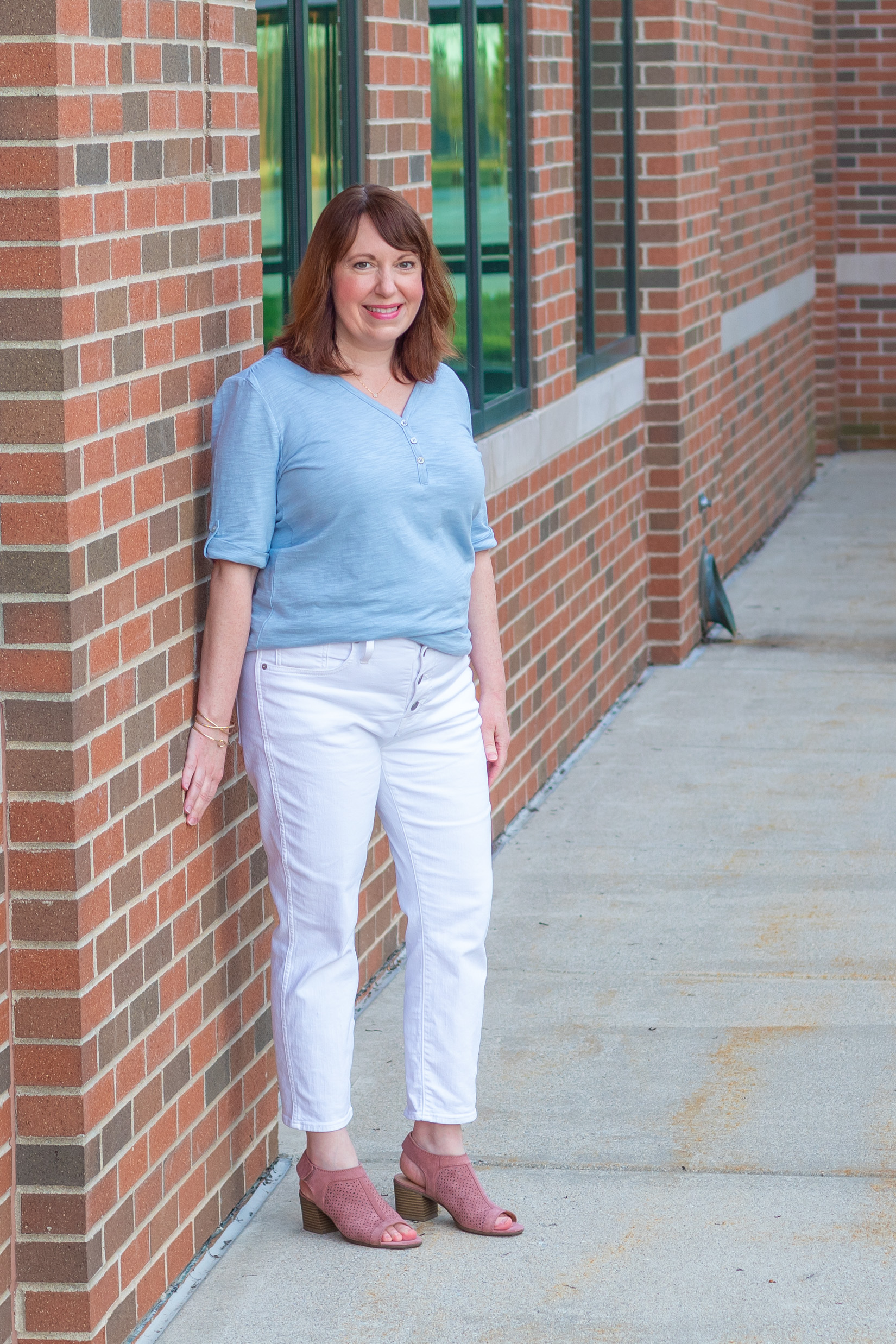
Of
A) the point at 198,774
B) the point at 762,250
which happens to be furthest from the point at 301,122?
the point at 762,250

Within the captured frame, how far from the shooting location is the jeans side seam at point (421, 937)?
148 inches

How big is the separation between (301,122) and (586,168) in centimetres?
366

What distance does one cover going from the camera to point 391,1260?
376 centimetres

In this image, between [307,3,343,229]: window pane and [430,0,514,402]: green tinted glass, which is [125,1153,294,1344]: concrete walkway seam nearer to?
[307,3,343,229]: window pane

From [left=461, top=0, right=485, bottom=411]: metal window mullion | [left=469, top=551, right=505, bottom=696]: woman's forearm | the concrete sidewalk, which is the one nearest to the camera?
the concrete sidewalk

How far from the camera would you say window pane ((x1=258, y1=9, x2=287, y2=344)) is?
185 inches

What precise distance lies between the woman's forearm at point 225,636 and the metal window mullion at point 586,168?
15.8ft

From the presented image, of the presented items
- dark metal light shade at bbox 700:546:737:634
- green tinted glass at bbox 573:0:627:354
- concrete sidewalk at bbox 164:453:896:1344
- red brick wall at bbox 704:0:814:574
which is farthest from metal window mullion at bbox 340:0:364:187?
red brick wall at bbox 704:0:814:574

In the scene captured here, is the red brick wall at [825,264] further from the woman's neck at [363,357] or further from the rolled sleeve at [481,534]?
the woman's neck at [363,357]

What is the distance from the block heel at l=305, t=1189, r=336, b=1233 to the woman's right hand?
80 centimetres

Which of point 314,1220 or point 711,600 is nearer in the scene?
point 314,1220

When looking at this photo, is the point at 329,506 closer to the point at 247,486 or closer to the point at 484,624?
the point at 247,486

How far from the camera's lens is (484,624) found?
4.02m

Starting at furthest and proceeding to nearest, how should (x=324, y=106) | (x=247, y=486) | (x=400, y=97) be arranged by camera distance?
(x=400, y=97) → (x=324, y=106) → (x=247, y=486)
